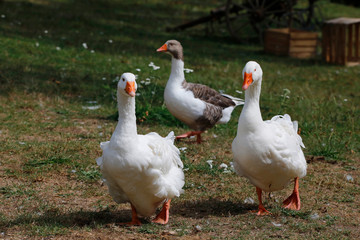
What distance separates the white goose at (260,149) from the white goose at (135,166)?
0.62m

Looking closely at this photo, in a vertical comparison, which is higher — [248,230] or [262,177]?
[262,177]

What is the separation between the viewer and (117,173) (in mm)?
4043

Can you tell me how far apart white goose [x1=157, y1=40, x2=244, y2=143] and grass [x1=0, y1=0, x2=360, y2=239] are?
323 mm

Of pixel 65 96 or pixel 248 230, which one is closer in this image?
pixel 248 230

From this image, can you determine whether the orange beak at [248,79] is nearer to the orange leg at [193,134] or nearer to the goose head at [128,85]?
the goose head at [128,85]

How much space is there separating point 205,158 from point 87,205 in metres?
1.94

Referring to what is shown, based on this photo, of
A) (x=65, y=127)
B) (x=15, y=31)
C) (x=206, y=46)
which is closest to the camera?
(x=65, y=127)

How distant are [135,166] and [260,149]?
3.64 feet

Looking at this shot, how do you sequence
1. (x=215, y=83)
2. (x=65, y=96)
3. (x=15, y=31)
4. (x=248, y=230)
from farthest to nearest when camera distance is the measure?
(x=15, y=31) → (x=215, y=83) → (x=65, y=96) → (x=248, y=230)

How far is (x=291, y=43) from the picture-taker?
1316 cm

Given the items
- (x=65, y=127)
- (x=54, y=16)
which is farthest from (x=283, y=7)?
(x=65, y=127)

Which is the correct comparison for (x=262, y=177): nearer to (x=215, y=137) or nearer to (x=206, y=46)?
(x=215, y=137)

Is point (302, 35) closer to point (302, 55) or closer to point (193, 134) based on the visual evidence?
point (302, 55)

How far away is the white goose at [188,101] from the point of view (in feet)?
22.3
